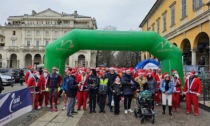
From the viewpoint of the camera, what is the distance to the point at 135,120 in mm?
9086

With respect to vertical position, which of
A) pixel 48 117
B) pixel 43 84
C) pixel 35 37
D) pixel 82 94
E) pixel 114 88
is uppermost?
pixel 35 37

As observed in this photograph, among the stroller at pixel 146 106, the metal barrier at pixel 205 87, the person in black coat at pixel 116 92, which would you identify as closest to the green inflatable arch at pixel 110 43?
the metal barrier at pixel 205 87

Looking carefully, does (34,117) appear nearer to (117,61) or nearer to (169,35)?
(169,35)

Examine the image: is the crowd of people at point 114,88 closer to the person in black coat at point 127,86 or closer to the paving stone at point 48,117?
the person in black coat at point 127,86

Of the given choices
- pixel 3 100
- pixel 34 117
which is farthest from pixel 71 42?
pixel 3 100

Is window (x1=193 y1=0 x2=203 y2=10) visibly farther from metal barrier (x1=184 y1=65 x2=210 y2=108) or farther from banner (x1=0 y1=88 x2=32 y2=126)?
banner (x1=0 y1=88 x2=32 y2=126)

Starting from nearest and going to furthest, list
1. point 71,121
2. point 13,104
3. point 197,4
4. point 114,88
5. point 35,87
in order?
point 13,104 → point 71,121 → point 114,88 → point 35,87 → point 197,4

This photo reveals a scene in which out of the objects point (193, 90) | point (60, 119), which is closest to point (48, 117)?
point (60, 119)

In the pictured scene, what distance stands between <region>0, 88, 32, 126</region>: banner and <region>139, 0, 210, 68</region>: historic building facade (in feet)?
42.5

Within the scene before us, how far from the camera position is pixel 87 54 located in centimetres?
7988

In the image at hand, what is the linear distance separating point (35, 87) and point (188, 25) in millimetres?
15788

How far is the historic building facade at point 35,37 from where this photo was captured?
82.2 meters

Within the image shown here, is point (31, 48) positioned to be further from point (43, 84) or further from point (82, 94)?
point (82, 94)

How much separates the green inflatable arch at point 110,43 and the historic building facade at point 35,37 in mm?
67054
